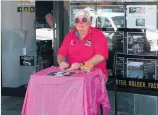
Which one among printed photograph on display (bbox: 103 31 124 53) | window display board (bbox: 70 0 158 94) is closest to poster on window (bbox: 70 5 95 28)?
window display board (bbox: 70 0 158 94)

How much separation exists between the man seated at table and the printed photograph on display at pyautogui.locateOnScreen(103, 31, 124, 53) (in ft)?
3.91

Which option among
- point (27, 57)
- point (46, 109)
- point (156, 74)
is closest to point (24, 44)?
point (27, 57)

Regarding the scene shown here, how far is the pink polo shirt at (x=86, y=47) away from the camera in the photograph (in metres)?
4.38

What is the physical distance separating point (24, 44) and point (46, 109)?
8.82ft

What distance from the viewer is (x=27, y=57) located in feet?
20.9

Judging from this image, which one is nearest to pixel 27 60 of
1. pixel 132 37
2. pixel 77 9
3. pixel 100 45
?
pixel 77 9

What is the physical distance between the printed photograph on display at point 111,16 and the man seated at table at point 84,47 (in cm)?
127

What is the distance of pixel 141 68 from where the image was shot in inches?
221

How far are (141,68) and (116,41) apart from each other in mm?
510

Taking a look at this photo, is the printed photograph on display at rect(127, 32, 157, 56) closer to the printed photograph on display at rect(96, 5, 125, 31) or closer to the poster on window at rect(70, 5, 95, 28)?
the printed photograph on display at rect(96, 5, 125, 31)

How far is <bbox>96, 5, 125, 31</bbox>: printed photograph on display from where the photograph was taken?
5672mm

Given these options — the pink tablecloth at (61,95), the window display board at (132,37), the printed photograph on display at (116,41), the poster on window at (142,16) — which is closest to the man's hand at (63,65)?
the pink tablecloth at (61,95)

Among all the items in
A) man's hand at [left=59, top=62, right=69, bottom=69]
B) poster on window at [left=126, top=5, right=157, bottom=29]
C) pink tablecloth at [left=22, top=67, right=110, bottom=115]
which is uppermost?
poster on window at [left=126, top=5, right=157, bottom=29]

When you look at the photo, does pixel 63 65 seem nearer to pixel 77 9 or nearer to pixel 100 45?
pixel 100 45
